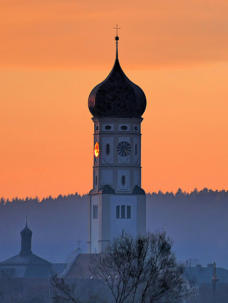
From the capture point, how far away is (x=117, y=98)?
7264 inches

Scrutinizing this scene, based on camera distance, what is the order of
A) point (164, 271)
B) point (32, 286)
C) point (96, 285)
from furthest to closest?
1. point (32, 286)
2. point (96, 285)
3. point (164, 271)

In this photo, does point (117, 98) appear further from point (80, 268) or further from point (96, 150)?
point (80, 268)

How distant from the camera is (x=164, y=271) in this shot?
10588 centimetres

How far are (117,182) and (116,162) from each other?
1840 millimetres

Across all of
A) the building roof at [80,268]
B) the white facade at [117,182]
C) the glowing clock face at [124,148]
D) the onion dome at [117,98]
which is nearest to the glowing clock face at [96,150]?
the white facade at [117,182]

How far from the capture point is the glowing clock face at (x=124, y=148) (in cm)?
18375

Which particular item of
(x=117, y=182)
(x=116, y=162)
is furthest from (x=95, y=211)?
(x=116, y=162)

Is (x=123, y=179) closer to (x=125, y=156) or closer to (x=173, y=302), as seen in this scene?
(x=125, y=156)

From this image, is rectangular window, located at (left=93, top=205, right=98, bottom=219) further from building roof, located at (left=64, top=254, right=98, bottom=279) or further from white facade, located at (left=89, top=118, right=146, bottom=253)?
building roof, located at (left=64, top=254, right=98, bottom=279)

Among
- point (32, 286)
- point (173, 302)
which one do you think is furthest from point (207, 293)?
point (173, 302)

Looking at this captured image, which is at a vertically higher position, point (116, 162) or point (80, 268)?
point (116, 162)

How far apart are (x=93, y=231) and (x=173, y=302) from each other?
7702 cm

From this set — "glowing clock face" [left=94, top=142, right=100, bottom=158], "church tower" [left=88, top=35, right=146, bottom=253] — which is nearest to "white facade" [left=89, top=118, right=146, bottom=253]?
"church tower" [left=88, top=35, right=146, bottom=253]

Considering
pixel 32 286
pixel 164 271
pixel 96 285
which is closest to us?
pixel 164 271
